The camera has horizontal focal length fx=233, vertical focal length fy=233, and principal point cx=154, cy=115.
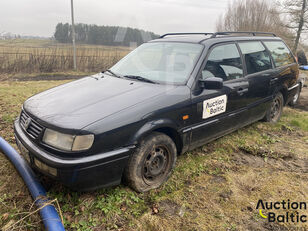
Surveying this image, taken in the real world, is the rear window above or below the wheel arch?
above

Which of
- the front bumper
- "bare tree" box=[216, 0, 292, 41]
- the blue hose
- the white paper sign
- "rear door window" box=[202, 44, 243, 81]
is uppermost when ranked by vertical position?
"bare tree" box=[216, 0, 292, 41]

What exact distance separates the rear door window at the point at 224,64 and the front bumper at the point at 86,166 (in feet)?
5.13

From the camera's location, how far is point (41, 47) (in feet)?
41.7

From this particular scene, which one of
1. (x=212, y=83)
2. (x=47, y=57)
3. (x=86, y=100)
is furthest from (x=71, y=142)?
(x=47, y=57)

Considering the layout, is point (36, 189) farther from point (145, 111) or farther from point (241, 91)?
point (241, 91)

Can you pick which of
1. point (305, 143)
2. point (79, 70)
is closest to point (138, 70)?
point (305, 143)

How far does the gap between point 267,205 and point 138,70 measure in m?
2.27

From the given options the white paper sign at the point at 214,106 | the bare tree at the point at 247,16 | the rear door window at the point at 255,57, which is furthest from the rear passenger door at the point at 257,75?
the bare tree at the point at 247,16

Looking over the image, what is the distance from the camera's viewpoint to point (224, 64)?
336cm

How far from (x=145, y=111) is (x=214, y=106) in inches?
46.4

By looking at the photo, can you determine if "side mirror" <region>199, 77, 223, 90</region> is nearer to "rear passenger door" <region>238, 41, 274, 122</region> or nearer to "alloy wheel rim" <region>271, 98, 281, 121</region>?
"rear passenger door" <region>238, 41, 274, 122</region>

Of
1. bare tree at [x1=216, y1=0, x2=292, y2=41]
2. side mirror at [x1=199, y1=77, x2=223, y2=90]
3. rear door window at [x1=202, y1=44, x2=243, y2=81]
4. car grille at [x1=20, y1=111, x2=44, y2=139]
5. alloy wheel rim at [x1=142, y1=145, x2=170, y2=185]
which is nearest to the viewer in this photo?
car grille at [x1=20, y1=111, x2=44, y2=139]

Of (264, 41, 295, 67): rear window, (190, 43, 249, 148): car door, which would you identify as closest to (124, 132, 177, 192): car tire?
(190, 43, 249, 148): car door

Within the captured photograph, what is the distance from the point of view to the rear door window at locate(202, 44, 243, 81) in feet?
10.2
